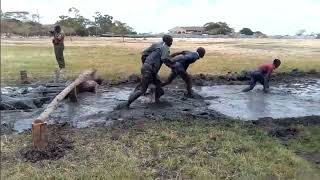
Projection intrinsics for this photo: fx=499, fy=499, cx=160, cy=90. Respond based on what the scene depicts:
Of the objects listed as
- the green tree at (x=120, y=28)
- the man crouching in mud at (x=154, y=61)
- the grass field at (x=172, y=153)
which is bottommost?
the green tree at (x=120, y=28)

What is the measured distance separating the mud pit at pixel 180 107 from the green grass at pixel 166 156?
4.02 ft

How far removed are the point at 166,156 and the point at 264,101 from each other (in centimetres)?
553

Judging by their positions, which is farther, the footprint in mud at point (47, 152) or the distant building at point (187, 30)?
the distant building at point (187, 30)

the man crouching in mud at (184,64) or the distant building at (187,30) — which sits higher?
the man crouching in mud at (184,64)

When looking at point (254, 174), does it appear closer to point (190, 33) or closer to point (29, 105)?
point (29, 105)

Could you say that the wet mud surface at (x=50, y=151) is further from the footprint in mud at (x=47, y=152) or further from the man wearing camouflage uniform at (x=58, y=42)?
the man wearing camouflage uniform at (x=58, y=42)

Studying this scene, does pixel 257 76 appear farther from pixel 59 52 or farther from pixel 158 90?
pixel 59 52

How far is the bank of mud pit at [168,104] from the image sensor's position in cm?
942

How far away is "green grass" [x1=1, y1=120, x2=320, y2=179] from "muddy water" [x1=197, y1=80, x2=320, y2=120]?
2012mm

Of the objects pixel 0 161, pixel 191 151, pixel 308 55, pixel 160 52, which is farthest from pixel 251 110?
pixel 308 55

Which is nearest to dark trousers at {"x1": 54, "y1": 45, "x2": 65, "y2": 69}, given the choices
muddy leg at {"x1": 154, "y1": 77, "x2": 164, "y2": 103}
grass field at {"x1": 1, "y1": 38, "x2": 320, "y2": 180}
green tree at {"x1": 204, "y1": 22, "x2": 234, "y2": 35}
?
muddy leg at {"x1": 154, "y1": 77, "x2": 164, "y2": 103}

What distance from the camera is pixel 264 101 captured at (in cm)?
1141

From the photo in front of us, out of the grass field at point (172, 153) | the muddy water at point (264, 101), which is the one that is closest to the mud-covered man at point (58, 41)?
the muddy water at point (264, 101)

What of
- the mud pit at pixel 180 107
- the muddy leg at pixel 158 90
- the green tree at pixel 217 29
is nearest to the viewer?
the mud pit at pixel 180 107
